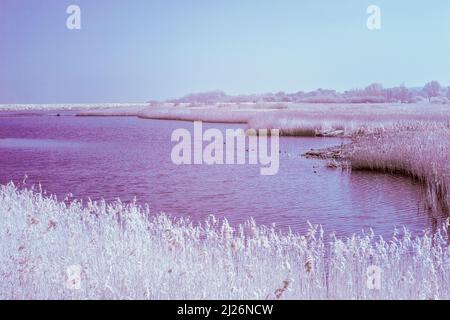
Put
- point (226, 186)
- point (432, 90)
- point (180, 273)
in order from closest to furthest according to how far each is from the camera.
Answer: point (180, 273) → point (226, 186) → point (432, 90)

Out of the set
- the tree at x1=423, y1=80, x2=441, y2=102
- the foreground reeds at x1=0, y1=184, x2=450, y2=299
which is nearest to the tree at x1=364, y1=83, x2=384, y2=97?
the tree at x1=423, y1=80, x2=441, y2=102

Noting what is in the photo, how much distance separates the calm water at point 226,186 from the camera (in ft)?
28.9

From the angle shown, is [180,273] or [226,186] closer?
[180,273]

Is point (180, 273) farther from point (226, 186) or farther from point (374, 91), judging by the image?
point (374, 91)

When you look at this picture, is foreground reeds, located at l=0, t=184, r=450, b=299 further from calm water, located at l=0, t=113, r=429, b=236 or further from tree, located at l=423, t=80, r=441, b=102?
tree, located at l=423, t=80, r=441, b=102

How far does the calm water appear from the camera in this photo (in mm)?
8820

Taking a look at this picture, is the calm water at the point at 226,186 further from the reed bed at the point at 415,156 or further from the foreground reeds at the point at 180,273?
the foreground reeds at the point at 180,273

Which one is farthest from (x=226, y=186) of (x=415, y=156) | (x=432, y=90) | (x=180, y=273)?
(x=432, y=90)

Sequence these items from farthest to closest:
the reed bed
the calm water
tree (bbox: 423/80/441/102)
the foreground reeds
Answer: tree (bbox: 423/80/441/102), the reed bed, the calm water, the foreground reeds

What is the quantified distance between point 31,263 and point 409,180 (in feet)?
26.3

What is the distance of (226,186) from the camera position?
11.2 meters

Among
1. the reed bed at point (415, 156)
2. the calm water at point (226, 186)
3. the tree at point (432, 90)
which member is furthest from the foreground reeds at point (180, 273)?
the tree at point (432, 90)

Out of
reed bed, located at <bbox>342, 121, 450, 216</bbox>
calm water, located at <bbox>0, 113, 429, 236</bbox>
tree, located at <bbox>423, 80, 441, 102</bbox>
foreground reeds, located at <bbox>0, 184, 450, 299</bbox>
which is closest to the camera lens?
foreground reeds, located at <bbox>0, 184, 450, 299</bbox>
